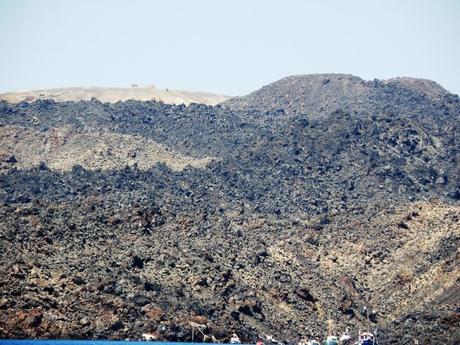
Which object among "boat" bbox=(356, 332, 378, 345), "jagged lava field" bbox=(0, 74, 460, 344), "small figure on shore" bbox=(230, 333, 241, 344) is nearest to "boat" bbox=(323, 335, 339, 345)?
"boat" bbox=(356, 332, 378, 345)

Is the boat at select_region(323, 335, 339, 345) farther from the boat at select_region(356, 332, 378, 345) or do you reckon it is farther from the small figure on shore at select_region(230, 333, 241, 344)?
the small figure on shore at select_region(230, 333, 241, 344)

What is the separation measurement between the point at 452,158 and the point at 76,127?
2877 inches

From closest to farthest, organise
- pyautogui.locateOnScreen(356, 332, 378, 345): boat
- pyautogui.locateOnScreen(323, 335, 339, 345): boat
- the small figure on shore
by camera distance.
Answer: the small figure on shore
pyautogui.locateOnScreen(323, 335, 339, 345): boat
pyautogui.locateOnScreen(356, 332, 378, 345): boat

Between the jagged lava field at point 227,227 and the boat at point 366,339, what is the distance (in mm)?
3988

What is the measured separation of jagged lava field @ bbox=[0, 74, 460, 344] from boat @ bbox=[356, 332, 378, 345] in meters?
3.99

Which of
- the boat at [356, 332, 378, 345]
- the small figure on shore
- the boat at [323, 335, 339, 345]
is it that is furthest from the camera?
the boat at [356, 332, 378, 345]

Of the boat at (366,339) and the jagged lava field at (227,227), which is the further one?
the boat at (366,339)

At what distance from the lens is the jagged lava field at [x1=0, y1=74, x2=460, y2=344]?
10906 cm

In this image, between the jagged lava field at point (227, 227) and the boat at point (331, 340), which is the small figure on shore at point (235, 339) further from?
the boat at point (331, 340)

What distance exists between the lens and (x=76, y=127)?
192 metres

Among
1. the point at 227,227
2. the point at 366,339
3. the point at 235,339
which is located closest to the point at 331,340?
the point at 366,339

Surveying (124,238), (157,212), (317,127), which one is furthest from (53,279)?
(317,127)

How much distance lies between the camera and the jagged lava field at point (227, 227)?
10906 cm

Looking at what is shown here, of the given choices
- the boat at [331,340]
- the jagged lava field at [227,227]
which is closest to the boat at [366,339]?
Result: the boat at [331,340]
